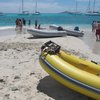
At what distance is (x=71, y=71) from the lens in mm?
6648

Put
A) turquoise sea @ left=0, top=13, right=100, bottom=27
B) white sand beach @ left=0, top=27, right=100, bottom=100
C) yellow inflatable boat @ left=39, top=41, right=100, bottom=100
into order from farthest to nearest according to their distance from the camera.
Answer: turquoise sea @ left=0, top=13, right=100, bottom=27 < white sand beach @ left=0, top=27, right=100, bottom=100 < yellow inflatable boat @ left=39, top=41, right=100, bottom=100

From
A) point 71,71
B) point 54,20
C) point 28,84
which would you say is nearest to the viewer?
point 71,71

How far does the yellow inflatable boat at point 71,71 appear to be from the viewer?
20.4 ft

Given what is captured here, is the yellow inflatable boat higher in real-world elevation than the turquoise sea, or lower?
higher

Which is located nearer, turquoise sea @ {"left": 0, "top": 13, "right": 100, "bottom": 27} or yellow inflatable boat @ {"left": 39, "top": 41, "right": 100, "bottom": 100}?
yellow inflatable boat @ {"left": 39, "top": 41, "right": 100, "bottom": 100}

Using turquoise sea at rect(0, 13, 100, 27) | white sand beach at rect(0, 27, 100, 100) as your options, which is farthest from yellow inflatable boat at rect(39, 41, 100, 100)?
turquoise sea at rect(0, 13, 100, 27)

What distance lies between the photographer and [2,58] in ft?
34.1

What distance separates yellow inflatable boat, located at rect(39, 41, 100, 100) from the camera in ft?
20.4

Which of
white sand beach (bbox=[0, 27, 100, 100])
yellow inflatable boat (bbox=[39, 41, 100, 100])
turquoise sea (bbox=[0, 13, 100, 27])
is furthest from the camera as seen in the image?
turquoise sea (bbox=[0, 13, 100, 27])

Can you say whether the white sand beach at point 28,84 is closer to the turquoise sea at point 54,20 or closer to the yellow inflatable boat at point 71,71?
the yellow inflatable boat at point 71,71

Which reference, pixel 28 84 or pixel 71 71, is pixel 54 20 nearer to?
pixel 28 84

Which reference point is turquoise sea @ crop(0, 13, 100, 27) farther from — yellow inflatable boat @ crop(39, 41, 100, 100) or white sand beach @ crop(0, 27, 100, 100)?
yellow inflatable boat @ crop(39, 41, 100, 100)

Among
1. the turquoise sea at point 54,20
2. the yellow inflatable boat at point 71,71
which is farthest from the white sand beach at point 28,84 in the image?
the turquoise sea at point 54,20

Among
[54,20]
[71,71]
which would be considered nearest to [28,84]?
[71,71]
